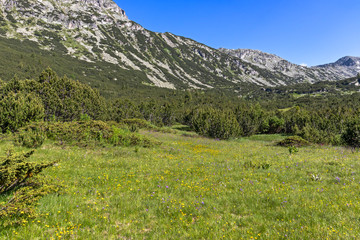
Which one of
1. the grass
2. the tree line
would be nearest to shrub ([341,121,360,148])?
the tree line

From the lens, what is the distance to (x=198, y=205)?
6.29m

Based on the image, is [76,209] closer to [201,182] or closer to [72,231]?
[72,231]

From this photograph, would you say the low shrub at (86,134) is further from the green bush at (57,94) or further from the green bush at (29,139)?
the green bush at (57,94)

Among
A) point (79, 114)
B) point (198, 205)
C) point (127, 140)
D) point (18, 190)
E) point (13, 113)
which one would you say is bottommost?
point (79, 114)

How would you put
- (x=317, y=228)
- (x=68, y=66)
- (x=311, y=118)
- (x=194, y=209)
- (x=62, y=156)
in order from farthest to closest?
(x=68, y=66)
(x=311, y=118)
(x=62, y=156)
(x=194, y=209)
(x=317, y=228)

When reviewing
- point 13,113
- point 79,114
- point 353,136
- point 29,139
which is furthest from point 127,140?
point 353,136

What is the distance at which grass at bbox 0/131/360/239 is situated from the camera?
4.67m

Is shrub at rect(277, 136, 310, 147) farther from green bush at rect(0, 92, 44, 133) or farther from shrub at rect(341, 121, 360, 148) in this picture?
green bush at rect(0, 92, 44, 133)

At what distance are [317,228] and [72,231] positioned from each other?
6.40m

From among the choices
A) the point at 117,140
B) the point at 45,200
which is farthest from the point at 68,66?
the point at 45,200

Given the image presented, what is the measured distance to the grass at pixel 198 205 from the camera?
4.67m

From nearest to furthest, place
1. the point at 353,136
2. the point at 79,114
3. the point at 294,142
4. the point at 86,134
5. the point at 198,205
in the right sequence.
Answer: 1. the point at 198,205
2. the point at 86,134
3. the point at 294,142
4. the point at 353,136
5. the point at 79,114

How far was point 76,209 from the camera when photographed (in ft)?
18.2

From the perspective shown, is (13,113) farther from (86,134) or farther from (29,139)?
(86,134)
